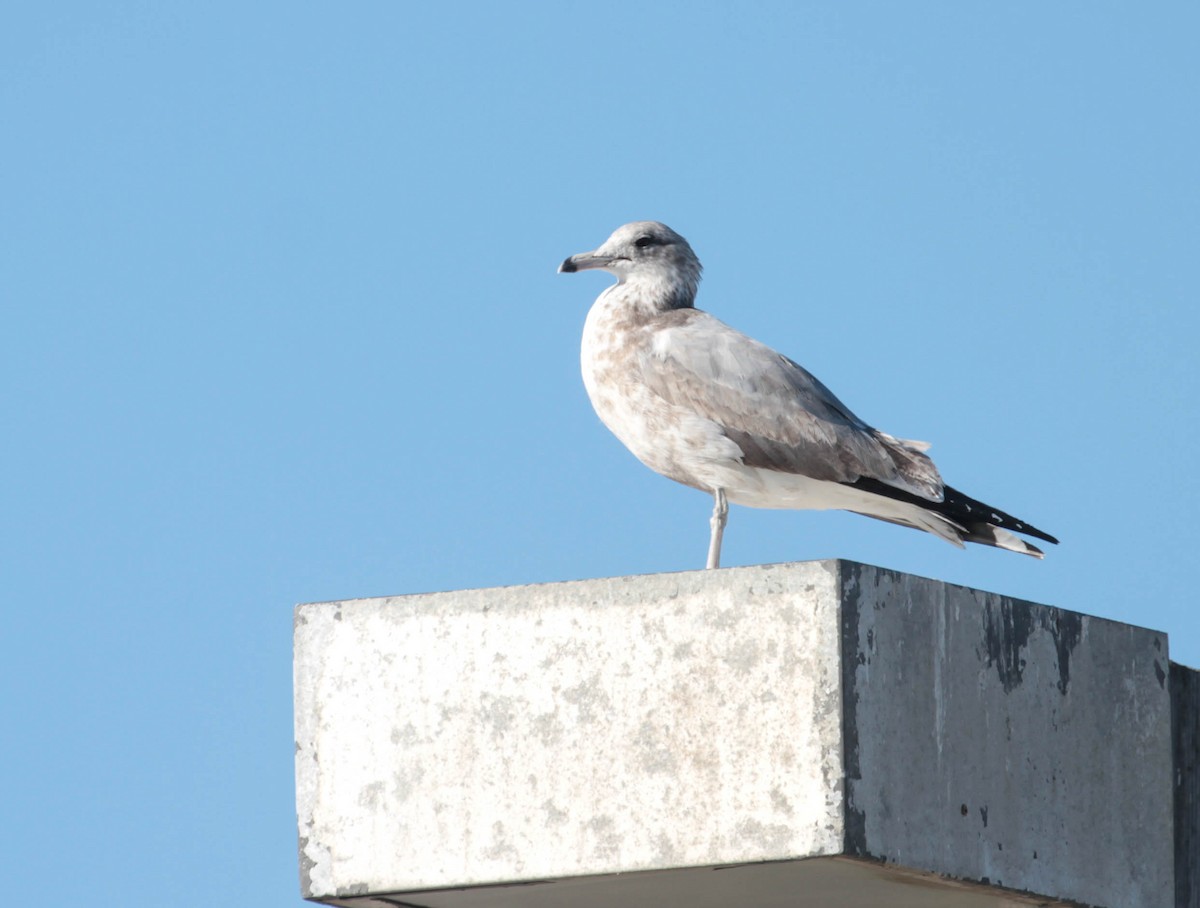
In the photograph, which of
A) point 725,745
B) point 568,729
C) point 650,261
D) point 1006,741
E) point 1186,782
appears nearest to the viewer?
point 725,745

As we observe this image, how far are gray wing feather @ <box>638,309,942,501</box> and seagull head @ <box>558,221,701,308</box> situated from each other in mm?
467

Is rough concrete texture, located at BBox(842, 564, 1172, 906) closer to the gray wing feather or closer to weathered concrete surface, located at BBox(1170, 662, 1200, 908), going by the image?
weathered concrete surface, located at BBox(1170, 662, 1200, 908)

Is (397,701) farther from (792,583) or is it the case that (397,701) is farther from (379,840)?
(792,583)

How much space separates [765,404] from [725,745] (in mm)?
2939

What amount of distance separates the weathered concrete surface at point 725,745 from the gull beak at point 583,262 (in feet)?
10.6

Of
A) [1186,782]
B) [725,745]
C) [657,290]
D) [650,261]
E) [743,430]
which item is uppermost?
[650,261]

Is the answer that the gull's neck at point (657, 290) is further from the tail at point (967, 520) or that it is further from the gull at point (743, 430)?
the tail at point (967, 520)

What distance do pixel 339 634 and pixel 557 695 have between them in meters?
1.07

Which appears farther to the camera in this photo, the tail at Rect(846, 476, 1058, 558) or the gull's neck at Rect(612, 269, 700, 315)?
the gull's neck at Rect(612, 269, 700, 315)

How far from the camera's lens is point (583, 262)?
1162 centimetres

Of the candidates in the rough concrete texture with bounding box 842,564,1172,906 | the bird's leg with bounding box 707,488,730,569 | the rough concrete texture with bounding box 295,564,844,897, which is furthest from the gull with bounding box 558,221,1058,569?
the rough concrete texture with bounding box 295,564,844,897

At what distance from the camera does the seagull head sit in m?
11.4

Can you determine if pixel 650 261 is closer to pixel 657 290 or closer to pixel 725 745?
pixel 657 290

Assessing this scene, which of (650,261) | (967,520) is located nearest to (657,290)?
(650,261)
